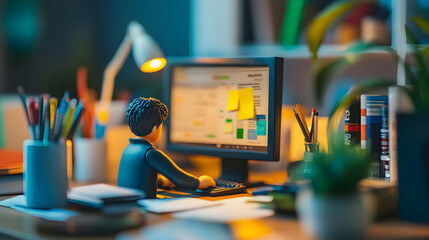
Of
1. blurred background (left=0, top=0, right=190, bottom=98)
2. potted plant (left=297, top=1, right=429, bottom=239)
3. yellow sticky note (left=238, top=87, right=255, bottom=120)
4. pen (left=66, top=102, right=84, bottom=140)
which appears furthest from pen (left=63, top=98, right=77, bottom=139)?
blurred background (left=0, top=0, right=190, bottom=98)

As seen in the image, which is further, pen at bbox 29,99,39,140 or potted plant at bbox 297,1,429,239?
pen at bbox 29,99,39,140

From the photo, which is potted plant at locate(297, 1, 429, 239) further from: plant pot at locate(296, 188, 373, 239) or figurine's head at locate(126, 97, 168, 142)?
figurine's head at locate(126, 97, 168, 142)

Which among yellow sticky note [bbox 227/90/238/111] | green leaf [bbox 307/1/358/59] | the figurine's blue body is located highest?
green leaf [bbox 307/1/358/59]

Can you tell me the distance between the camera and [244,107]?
5.13ft

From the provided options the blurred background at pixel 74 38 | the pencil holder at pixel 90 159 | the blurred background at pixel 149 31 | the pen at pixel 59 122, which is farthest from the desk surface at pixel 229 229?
the blurred background at pixel 74 38

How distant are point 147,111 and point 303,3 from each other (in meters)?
0.87

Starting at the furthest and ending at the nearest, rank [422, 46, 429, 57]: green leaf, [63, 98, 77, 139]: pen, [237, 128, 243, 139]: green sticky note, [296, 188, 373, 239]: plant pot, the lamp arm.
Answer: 1. the lamp arm
2. [237, 128, 243, 139]: green sticky note
3. [63, 98, 77, 139]: pen
4. [422, 46, 429, 57]: green leaf
5. [296, 188, 373, 239]: plant pot

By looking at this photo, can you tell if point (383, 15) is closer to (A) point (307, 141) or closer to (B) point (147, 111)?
(A) point (307, 141)

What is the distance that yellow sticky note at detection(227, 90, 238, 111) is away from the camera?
1584 mm

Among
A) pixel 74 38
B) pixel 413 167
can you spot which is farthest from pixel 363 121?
pixel 74 38

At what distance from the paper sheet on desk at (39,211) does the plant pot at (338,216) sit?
542 mm

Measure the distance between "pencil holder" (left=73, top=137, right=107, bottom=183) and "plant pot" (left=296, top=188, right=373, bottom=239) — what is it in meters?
1.07

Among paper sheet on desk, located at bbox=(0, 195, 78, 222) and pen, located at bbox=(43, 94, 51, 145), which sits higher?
pen, located at bbox=(43, 94, 51, 145)

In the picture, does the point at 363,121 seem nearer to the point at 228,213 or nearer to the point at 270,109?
the point at 270,109
